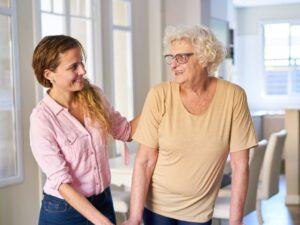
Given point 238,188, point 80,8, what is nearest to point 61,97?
point 238,188

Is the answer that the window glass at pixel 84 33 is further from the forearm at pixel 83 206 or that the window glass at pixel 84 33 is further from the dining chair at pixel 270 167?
the forearm at pixel 83 206

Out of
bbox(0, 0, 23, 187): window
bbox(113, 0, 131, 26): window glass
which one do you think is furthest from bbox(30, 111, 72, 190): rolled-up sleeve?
bbox(113, 0, 131, 26): window glass

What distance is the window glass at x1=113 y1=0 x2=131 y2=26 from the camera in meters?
4.78

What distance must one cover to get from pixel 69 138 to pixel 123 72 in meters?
3.22

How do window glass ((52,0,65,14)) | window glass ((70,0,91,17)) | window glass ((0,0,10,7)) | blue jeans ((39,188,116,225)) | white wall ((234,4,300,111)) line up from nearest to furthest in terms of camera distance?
blue jeans ((39,188,116,225)) → window glass ((0,0,10,7)) → window glass ((52,0,65,14)) → window glass ((70,0,91,17)) → white wall ((234,4,300,111))

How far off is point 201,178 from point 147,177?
0.63 ft

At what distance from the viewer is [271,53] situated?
8.83 metres

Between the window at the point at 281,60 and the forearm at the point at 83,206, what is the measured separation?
744 cm

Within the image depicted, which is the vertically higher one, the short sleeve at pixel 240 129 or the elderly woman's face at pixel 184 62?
the elderly woman's face at pixel 184 62

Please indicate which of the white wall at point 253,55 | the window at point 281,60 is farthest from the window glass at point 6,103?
the window at point 281,60

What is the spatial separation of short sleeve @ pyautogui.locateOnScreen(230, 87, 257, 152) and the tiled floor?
2.70 meters

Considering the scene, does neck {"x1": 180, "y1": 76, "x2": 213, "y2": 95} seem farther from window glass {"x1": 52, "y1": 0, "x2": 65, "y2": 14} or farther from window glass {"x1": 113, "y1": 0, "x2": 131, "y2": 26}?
window glass {"x1": 113, "y1": 0, "x2": 131, "y2": 26}

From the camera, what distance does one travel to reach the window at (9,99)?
335 centimetres

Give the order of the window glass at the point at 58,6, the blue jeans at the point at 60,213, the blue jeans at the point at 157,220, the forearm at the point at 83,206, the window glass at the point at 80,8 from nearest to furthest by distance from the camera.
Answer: the forearm at the point at 83,206
the blue jeans at the point at 60,213
the blue jeans at the point at 157,220
the window glass at the point at 58,6
the window glass at the point at 80,8
